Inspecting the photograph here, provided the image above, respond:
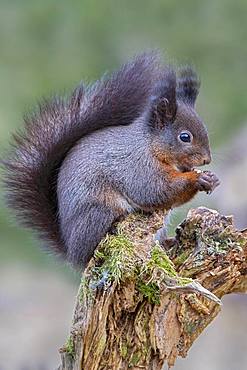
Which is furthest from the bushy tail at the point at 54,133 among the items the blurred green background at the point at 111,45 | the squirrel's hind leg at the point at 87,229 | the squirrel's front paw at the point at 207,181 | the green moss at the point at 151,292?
the blurred green background at the point at 111,45

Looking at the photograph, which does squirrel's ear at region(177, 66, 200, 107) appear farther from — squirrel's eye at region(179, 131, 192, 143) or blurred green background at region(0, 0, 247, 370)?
blurred green background at region(0, 0, 247, 370)

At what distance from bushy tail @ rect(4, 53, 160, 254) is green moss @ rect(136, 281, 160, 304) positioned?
517mm

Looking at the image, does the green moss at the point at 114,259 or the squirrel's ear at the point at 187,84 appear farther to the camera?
the squirrel's ear at the point at 187,84

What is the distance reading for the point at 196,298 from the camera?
89.7 inches

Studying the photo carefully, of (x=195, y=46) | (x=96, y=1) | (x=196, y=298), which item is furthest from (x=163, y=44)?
(x=196, y=298)

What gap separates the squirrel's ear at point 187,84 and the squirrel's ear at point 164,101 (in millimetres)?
79

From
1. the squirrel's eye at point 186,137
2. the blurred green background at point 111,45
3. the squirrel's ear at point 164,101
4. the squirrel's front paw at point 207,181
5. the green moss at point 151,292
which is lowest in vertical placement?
the green moss at point 151,292

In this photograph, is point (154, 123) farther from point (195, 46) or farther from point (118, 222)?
point (195, 46)

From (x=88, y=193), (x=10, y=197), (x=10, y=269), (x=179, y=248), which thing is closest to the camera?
(x=179, y=248)

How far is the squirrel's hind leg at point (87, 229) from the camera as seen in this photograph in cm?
257

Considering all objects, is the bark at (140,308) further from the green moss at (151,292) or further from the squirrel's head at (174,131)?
the squirrel's head at (174,131)

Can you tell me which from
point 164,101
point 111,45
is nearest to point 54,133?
point 164,101

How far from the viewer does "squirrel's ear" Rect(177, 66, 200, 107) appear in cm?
279

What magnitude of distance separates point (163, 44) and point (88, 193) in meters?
3.97
